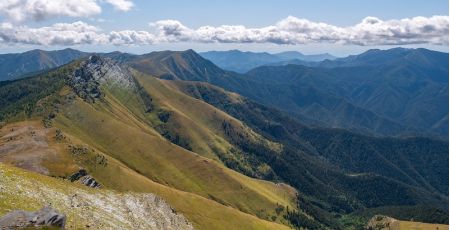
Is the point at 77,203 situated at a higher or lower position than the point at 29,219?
lower

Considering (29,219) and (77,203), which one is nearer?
(29,219)

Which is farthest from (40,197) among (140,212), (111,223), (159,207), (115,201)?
(159,207)

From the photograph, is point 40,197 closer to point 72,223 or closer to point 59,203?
point 59,203

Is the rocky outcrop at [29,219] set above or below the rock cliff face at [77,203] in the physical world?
above

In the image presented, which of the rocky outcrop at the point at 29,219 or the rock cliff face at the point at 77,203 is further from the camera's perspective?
the rock cliff face at the point at 77,203
